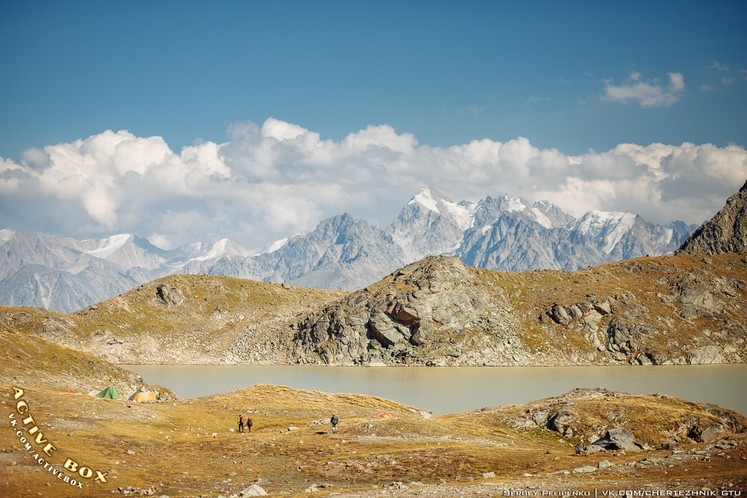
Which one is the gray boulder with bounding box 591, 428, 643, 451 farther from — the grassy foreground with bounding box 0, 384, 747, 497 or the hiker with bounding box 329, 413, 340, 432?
the hiker with bounding box 329, 413, 340, 432

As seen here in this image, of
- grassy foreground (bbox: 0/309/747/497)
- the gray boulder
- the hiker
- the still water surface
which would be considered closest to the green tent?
grassy foreground (bbox: 0/309/747/497)

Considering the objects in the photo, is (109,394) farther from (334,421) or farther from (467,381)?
(467,381)

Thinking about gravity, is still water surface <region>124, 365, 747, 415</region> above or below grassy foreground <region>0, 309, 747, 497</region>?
below

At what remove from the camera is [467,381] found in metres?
148

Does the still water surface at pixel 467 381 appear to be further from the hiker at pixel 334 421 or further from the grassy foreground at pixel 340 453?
the hiker at pixel 334 421

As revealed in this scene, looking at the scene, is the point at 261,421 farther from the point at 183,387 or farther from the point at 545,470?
the point at 183,387

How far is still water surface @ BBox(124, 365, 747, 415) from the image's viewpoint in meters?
116

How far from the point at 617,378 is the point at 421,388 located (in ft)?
173

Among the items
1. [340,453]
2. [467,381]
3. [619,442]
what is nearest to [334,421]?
[340,453]

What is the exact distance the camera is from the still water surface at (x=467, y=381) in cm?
11581

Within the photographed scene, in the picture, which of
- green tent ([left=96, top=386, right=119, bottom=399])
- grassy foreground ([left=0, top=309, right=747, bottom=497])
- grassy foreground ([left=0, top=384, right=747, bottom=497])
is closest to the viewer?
grassy foreground ([left=0, top=384, right=747, bottom=497])

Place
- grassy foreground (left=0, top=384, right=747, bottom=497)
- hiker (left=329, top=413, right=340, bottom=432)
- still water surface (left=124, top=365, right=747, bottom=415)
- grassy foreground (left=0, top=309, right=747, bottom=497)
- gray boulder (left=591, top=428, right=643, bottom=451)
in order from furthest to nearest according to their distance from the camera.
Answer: still water surface (left=124, top=365, right=747, bottom=415), hiker (left=329, top=413, right=340, bottom=432), gray boulder (left=591, top=428, right=643, bottom=451), grassy foreground (left=0, top=309, right=747, bottom=497), grassy foreground (left=0, top=384, right=747, bottom=497)

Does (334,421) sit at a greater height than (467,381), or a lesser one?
greater

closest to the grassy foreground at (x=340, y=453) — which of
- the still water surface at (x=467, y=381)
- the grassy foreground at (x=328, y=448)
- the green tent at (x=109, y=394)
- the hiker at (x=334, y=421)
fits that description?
the grassy foreground at (x=328, y=448)
